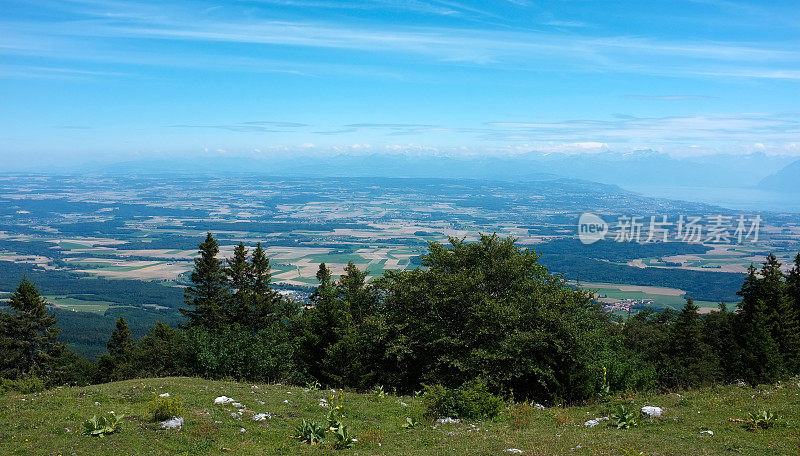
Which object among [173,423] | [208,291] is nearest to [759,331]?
[173,423]

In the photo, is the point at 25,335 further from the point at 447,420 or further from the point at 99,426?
the point at 447,420

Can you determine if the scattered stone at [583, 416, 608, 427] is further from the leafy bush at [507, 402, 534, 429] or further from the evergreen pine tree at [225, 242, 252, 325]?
the evergreen pine tree at [225, 242, 252, 325]

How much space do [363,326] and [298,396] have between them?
28.0ft

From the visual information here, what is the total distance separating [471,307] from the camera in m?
20.6

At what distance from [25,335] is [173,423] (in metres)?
33.0

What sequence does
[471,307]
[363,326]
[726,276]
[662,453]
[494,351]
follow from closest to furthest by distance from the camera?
1. [662,453]
2. [494,351]
3. [471,307]
4. [363,326]
5. [726,276]

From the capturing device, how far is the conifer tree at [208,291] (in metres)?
35.8

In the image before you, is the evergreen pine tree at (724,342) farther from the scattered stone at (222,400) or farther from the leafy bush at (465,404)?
the scattered stone at (222,400)

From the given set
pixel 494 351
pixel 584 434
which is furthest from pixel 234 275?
pixel 584 434

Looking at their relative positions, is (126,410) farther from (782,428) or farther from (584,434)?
(782,428)

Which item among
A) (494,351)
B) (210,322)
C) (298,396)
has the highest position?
(494,351)

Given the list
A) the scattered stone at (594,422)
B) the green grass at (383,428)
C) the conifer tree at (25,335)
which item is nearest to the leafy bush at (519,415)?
the green grass at (383,428)

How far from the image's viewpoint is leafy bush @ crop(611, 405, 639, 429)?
12633mm

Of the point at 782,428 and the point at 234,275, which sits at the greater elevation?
the point at 782,428
